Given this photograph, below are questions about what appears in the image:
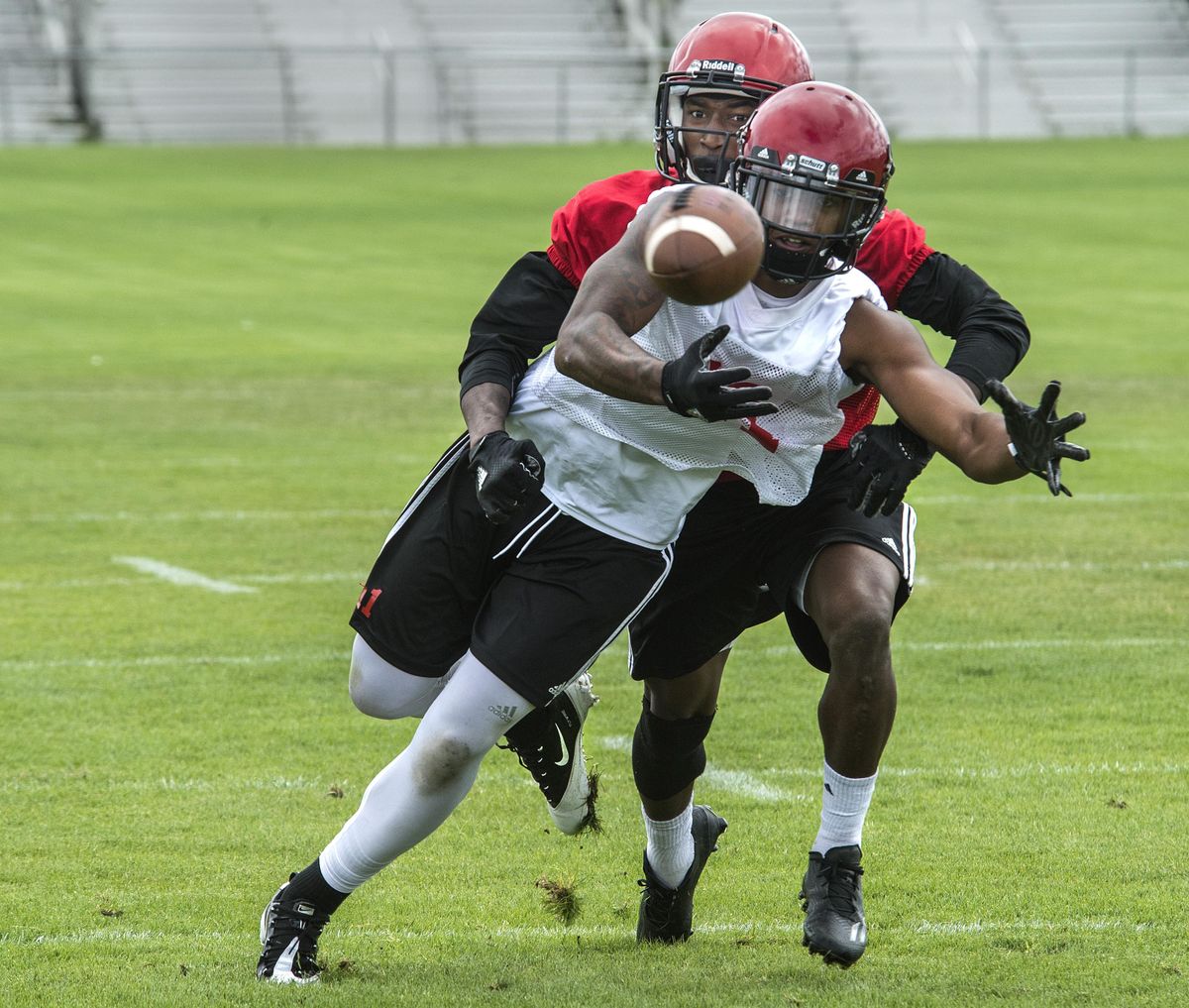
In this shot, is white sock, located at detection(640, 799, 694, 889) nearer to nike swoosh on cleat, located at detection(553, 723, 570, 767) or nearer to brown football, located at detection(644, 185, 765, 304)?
nike swoosh on cleat, located at detection(553, 723, 570, 767)

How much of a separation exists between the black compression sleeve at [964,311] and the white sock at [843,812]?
1.09 metres

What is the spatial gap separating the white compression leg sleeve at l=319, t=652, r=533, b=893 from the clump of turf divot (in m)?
0.59

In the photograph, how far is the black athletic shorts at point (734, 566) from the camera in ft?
15.4

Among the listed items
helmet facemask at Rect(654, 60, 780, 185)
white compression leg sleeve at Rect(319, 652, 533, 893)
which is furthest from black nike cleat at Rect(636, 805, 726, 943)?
helmet facemask at Rect(654, 60, 780, 185)

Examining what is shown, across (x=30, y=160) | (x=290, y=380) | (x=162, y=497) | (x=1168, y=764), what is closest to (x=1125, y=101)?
(x=30, y=160)

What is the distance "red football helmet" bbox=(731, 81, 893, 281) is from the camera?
416cm

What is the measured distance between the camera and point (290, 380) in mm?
15477

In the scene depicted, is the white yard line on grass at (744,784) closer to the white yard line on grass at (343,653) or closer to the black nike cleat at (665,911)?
the black nike cleat at (665,911)

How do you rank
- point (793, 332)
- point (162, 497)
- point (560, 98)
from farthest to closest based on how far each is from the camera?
1. point (560, 98)
2. point (162, 497)
3. point (793, 332)

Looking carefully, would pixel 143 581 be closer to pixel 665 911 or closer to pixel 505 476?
pixel 665 911

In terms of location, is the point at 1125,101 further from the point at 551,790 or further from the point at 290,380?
the point at 551,790

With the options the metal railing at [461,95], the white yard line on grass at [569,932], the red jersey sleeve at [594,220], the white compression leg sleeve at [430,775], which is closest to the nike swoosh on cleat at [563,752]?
the white yard line on grass at [569,932]

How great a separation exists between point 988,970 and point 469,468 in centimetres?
160

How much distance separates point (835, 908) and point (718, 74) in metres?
2.07
